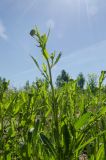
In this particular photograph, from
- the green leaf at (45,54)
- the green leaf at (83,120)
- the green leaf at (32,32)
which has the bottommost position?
the green leaf at (83,120)

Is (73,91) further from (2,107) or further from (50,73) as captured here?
(50,73)

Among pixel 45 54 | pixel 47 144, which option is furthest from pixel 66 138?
pixel 45 54

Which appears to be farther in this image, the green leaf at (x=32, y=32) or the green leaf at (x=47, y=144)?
the green leaf at (x=32, y=32)

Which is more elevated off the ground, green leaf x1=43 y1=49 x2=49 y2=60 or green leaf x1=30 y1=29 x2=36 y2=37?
green leaf x1=30 y1=29 x2=36 y2=37

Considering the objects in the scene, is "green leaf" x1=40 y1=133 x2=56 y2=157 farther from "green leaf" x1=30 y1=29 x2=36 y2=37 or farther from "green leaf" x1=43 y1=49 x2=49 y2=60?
"green leaf" x1=30 y1=29 x2=36 y2=37

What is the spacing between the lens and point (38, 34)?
1.25m

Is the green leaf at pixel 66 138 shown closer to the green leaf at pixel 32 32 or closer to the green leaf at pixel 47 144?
the green leaf at pixel 47 144

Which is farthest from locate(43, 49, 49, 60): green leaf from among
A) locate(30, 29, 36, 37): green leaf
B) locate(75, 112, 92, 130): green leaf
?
locate(75, 112, 92, 130): green leaf

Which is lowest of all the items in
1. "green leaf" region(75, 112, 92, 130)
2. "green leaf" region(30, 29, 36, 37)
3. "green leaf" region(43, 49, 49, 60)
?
"green leaf" region(75, 112, 92, 130)

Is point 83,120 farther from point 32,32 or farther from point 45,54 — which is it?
point 32,32

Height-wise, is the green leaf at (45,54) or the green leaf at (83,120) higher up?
the green leaf at (45,54)

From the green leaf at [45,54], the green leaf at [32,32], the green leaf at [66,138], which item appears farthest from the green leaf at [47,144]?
the green leaf at [32,32]

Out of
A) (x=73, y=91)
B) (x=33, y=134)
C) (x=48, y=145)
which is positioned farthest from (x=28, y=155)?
(x=73, y=91)

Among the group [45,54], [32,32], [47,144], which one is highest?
[32,32]
